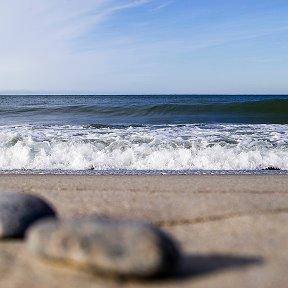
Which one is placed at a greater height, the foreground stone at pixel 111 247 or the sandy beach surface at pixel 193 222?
the foreground stone at pixel 111 247

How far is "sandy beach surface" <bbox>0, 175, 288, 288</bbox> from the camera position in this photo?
7.38 feet

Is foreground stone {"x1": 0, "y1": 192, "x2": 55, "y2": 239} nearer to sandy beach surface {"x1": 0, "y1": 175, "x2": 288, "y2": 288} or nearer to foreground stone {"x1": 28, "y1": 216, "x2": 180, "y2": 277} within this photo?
sandy beach surface {"x1": 0, "y1": 175, "x2": 288, "y2": 288}

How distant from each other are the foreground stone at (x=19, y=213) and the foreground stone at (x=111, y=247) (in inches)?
24.4

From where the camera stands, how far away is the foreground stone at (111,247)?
208cm

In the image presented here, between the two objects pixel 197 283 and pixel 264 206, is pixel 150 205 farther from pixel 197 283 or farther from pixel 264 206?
pixel 197 283

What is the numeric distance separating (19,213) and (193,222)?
4.30 ft

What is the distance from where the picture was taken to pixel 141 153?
28.1 ft

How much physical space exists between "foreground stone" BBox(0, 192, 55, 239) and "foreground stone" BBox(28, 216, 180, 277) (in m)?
0.62

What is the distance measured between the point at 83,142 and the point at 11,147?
1.54 meters

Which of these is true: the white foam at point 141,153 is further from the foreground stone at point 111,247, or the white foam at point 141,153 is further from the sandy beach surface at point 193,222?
the foreground stone at point 111,247

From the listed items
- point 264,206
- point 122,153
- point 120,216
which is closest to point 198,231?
point 120,216

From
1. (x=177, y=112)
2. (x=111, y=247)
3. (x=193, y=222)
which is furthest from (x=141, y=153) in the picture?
(x=177, y=112)

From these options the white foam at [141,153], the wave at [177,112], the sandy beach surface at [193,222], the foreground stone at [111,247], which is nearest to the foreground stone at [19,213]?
the sandy beach surface at [193,222]

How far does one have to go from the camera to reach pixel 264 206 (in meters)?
3.89
